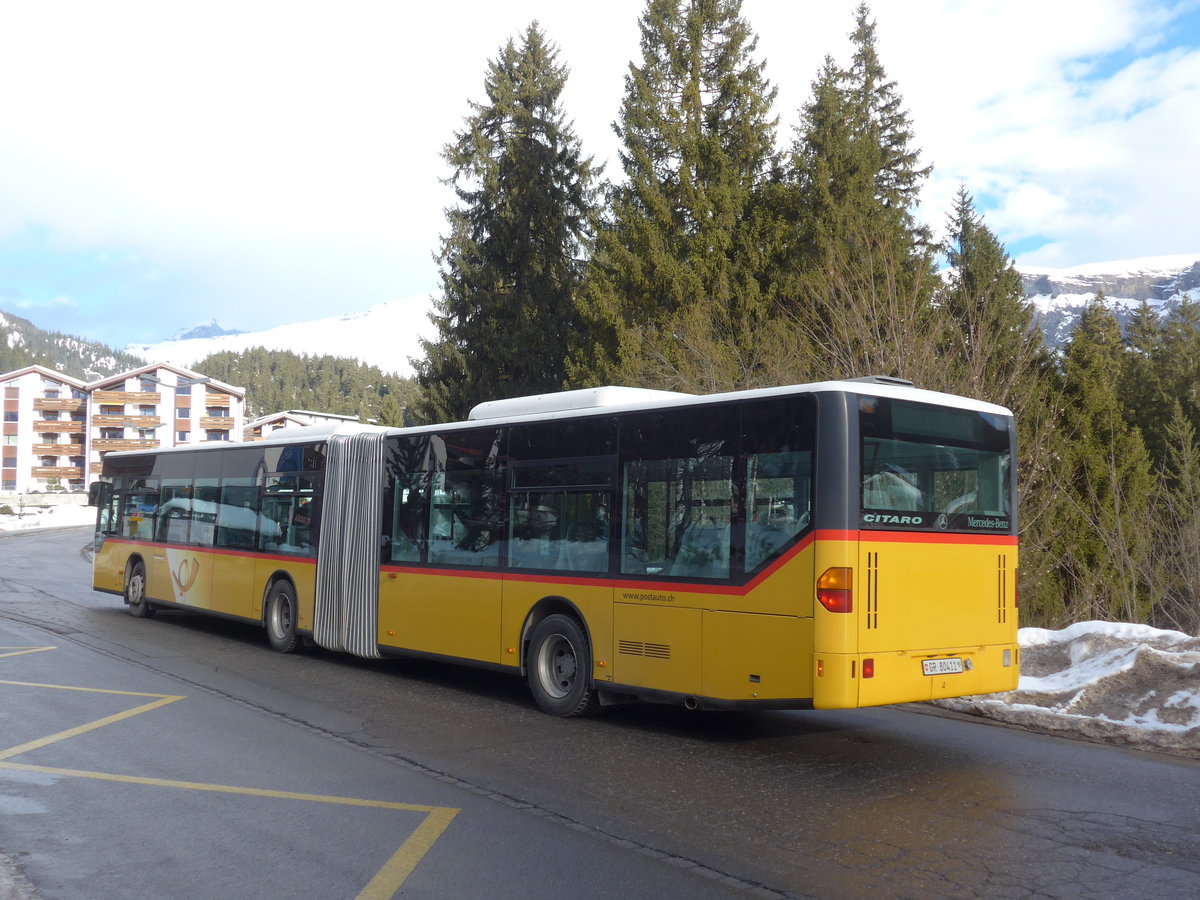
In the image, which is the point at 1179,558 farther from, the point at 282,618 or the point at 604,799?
the point at 604,799

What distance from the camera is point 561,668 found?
10227 millimetres

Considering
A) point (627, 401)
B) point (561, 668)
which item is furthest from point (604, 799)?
point (627, 401)

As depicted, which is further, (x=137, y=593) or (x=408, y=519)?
(x=137, y=593)

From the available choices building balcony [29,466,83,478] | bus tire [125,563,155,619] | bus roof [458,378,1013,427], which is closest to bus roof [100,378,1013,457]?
bus roof [458,378,1013,427]

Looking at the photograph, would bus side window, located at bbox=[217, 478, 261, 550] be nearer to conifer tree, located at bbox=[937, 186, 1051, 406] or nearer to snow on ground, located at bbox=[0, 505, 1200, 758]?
snow on ground, located at bbox=[0, 505, 1200, 758]

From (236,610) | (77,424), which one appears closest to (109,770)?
(236,610)

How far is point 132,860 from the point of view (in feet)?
18.2

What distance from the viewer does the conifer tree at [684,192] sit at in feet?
91.7

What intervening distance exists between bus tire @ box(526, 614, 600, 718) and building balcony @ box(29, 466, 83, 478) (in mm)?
106163

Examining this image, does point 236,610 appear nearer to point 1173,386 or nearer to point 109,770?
point 109,770

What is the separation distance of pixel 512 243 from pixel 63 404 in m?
Answer: 85.9

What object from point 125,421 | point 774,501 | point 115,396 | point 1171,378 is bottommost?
point 774,501

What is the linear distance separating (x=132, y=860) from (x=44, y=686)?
6.18 m

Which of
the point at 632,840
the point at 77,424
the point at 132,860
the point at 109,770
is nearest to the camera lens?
the point at 132,860
